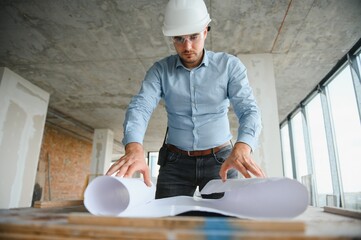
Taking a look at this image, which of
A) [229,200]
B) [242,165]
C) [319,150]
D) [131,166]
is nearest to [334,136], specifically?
[319,150]

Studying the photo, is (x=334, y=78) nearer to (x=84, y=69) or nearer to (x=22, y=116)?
(x=84, y=69)

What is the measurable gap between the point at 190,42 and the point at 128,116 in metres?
0.57

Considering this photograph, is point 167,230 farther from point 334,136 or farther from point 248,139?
point 334,136

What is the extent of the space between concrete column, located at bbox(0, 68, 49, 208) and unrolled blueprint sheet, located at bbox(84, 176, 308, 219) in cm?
417

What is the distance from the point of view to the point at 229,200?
0.80 metres

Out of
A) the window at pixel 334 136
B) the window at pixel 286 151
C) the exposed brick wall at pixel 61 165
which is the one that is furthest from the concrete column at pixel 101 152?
the window at pixel 334 136

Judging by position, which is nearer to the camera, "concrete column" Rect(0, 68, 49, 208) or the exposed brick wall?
"concrete column" Rect(0, 68, 49, 208)

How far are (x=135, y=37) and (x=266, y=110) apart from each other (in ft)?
6.74

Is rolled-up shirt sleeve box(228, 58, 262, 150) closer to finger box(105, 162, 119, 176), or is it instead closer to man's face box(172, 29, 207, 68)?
man's face box(172, 29, 207, 68)

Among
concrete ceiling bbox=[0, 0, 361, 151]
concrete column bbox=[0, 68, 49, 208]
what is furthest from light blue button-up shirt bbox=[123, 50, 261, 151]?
concrete column bbox=[0, 68, 49, 208]

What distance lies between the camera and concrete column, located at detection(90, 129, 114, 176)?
7.39 m

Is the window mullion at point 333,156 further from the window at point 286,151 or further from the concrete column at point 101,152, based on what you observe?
the concrete column at point 101,152

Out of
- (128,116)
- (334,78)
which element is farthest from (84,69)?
(334,78)

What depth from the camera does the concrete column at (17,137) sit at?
4074 millimetres
